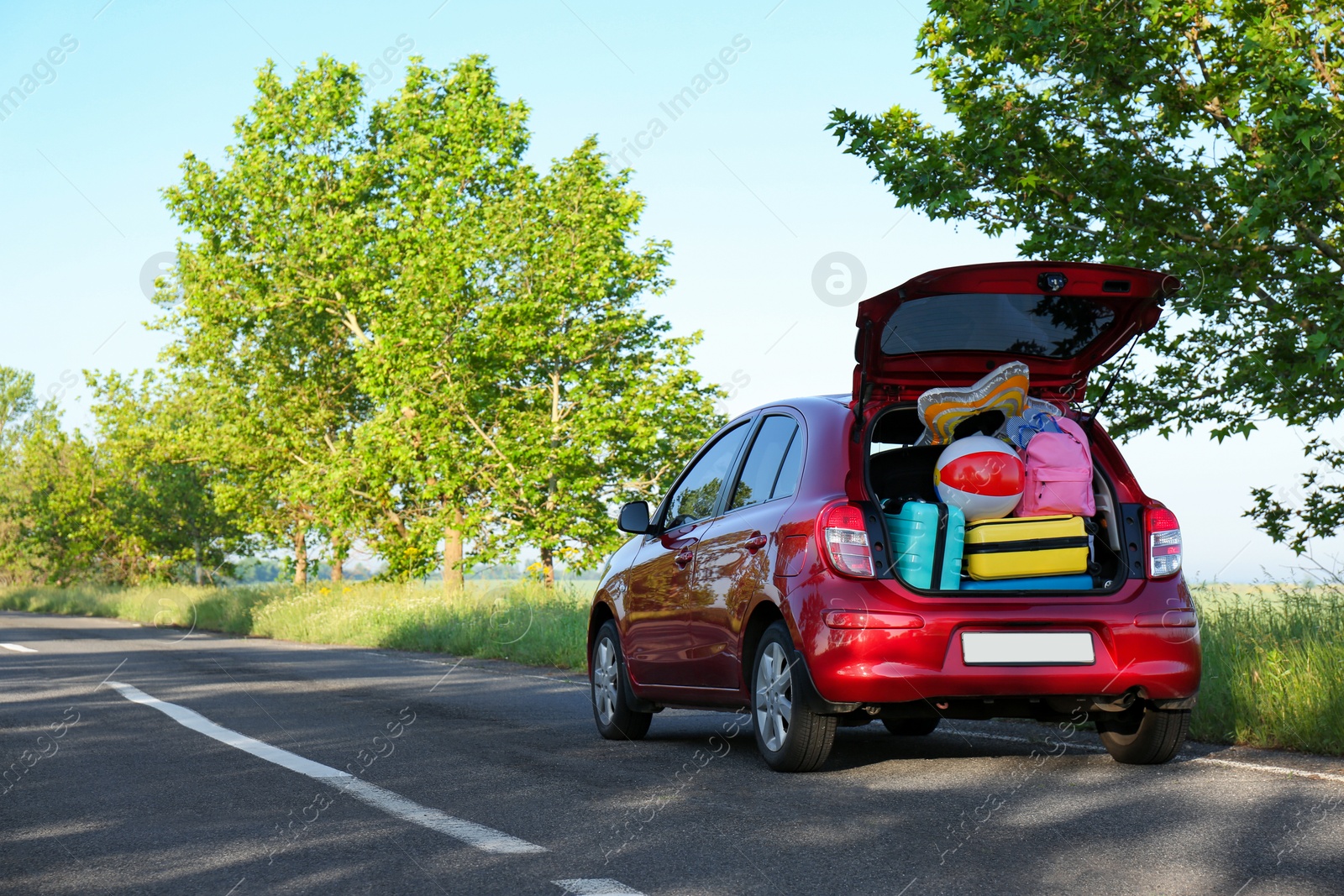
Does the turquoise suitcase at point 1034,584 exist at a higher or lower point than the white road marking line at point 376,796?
higher

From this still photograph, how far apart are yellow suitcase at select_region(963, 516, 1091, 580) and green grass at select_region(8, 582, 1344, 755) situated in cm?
187

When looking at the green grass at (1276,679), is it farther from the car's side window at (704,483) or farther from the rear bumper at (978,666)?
the car's side window at (704,483)

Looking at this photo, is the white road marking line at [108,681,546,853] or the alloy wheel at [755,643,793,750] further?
the alloy wheel at [755,643,793,750]

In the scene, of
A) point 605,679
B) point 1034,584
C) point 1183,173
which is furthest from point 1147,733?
point 1183,173

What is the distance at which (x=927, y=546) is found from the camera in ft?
19.9

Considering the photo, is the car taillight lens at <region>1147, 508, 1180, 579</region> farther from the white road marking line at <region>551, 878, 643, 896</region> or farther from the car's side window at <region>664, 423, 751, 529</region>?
the white road marking line at <region>551, 878, 643, 896</region>

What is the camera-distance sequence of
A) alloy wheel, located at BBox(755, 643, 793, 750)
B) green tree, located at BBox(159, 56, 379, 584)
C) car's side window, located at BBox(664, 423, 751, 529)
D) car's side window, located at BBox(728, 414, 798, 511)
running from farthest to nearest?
green tree, located at BBox(159, 56, 379, 584), car's side window, located at BBox(664, 423, 751, 529), car's side window, located at BBox(728, 414, 798, 511), alloy wheel, located at BBox(755, 643, 793, 750)

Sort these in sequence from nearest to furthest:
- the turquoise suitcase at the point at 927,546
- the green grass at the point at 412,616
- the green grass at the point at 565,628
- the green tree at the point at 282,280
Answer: the turquoise suitcase at the point at 927,546 → the green grass at the point at 565,628 → the green grass at the point at 412,616 → the green tree at the point at 282,280

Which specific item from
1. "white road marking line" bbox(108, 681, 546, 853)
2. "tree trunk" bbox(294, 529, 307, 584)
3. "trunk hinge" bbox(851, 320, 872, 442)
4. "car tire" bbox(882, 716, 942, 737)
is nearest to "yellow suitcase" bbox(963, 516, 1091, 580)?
"trunk hinge" bbox(851, 320, 872, 442)

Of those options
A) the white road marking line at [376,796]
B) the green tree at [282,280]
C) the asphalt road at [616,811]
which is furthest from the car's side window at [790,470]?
the green tree at [282,280]

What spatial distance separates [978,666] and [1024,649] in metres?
0.22

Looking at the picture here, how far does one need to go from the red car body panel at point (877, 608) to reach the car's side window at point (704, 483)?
0.40m

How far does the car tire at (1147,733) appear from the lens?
21.0ft

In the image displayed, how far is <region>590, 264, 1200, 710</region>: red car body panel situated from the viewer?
→ 5.82 metres
